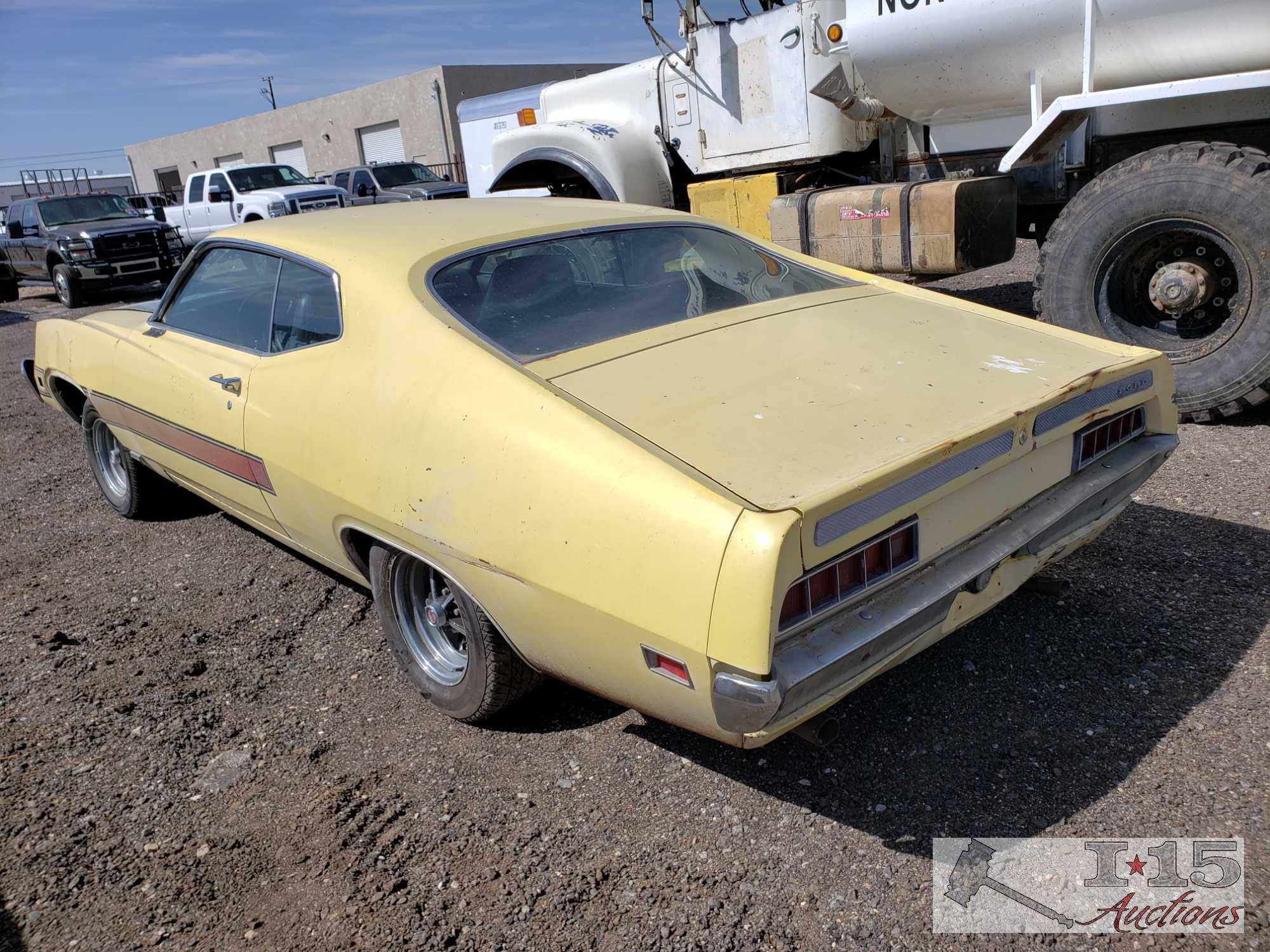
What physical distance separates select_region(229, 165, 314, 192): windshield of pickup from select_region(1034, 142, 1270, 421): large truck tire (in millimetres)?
15910

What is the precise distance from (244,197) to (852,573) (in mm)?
17476

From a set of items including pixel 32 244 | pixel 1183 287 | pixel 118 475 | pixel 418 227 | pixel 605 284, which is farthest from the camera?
pixel 32 244

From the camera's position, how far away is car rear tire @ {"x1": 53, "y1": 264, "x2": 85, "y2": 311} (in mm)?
14312

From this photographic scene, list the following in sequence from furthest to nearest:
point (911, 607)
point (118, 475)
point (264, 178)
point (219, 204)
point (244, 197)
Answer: point (264, 178) < point (219, 204) < point (244, 197) < point (118, 475) < point (911, 607)

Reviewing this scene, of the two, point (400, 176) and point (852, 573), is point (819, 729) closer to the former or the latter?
point (852, 573)

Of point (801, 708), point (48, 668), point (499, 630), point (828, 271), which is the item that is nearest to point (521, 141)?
point (828, 271)

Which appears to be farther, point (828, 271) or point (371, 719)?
point (828, 271)

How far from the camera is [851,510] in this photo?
1.91 m

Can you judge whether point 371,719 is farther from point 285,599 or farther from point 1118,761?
point 1118,761

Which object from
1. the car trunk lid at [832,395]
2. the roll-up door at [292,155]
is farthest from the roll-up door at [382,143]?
the car trunk lid at [832,395]

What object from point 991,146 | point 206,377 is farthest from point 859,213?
point 206,377

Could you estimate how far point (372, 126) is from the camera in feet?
111

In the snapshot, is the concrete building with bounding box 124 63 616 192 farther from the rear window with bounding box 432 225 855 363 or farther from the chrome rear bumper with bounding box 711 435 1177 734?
the chrome rear bumper with bounding box 711 435 1177 734

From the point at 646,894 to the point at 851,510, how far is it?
1.02 meters
